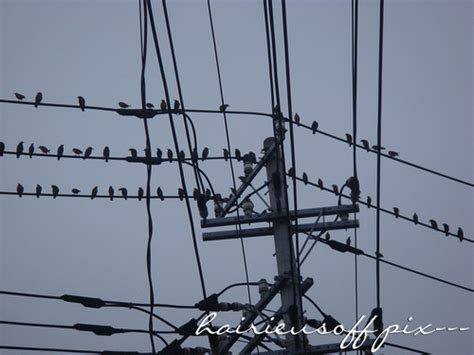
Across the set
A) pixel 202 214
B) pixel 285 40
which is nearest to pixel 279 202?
pixel 202 214

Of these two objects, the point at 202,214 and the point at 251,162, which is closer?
the point at 202,214

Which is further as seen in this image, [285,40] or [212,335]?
Answer: [212,335]

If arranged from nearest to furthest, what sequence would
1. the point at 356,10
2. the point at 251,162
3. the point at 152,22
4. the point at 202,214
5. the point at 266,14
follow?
1. the point at 152,22
2. the point at 266,14
3. the point at 356,10
4. the point at 202,214
5. the point at 251,162

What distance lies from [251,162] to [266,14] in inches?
167

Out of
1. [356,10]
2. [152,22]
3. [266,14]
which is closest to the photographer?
[152,22]

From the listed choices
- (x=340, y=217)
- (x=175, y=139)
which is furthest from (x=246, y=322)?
(x=175, y=139)

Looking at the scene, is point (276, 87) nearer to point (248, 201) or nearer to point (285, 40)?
→ point (285, 40)

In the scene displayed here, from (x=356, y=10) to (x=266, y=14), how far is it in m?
0.89

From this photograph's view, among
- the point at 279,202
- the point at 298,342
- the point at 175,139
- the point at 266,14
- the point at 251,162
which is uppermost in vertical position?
the point at 251,162

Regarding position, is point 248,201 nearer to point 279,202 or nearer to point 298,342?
point 279,202

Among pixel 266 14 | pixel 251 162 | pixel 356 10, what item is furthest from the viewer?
pixel 251 162

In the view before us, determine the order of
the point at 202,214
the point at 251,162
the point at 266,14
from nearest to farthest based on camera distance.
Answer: the point at 266,14 → the point at 202,214 → the point at 251,162

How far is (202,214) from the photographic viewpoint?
8531 millimetres

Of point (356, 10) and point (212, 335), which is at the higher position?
point (356, 10)
